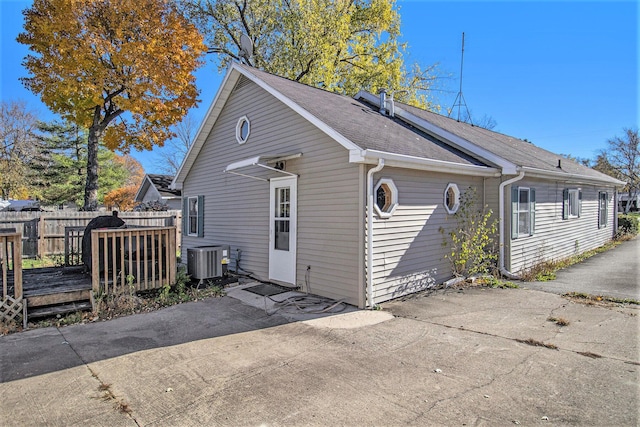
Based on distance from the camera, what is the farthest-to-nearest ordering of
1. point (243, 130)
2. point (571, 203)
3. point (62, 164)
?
point (62, 164) → point (571, 203) → point (243, 130)

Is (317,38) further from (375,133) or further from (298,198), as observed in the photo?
(298,198)

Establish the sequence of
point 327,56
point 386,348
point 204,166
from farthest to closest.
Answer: point 327,56 → point 204,166 → point 386,348

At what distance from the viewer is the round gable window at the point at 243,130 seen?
8.88 m

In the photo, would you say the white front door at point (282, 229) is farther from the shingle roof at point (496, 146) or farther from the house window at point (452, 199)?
the shingle roof at point (496, 146)

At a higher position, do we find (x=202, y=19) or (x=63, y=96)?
(x=202, y=19)

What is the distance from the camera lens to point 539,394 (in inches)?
124

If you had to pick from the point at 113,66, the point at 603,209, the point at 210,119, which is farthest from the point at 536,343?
the point at 113,66

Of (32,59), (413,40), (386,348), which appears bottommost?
(386,348)

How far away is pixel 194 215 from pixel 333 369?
8.50m

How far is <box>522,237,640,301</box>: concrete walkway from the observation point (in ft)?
23.3

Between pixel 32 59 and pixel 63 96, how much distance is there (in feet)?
5.13

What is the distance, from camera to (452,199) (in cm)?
783

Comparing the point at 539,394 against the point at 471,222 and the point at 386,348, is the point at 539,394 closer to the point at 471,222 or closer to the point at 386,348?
the point at 386,348

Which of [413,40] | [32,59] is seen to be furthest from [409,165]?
[413,40]
